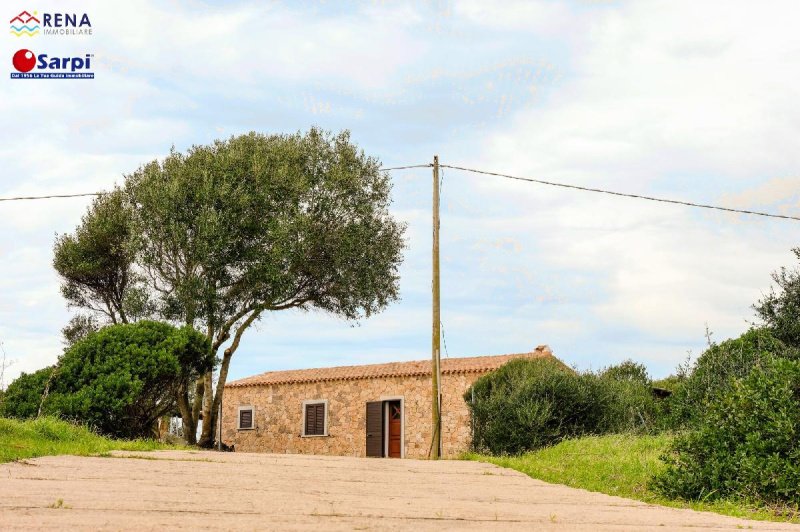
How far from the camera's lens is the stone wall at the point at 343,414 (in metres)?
26.0

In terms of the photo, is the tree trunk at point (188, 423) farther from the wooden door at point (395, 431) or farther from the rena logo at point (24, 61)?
the rena logo at point (24, 61)

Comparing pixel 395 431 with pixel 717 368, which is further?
pixel 395 431

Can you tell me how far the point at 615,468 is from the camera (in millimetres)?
13664

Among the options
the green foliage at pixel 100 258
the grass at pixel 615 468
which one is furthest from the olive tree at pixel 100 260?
the grass at pixel 615 468

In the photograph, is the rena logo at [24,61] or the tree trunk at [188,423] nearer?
the rena logo at [24,61]

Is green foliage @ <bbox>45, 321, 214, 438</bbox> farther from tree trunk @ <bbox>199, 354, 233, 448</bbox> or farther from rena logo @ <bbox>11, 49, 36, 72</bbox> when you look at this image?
rena logo @ <bbox>11, 49, 36, 72</bbox>

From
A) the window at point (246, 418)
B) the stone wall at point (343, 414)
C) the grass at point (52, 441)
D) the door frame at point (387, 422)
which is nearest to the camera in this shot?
the grass at point (52, 441)

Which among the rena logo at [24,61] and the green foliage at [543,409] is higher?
the rena logo at [24,61]

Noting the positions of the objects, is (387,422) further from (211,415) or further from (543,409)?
(543,409)

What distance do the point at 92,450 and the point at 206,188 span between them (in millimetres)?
11403

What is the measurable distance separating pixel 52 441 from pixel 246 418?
59.9 feet

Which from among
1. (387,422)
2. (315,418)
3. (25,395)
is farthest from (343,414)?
(25,395)

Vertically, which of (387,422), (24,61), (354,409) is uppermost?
(24,61)

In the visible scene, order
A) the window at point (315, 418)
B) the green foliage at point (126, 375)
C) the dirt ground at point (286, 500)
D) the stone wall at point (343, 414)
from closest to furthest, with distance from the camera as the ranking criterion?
1. the dirt ground at point (286, 500)
2. the green foliage at point (126, 375)
3. the stone wall at point (343, 414)
4. the window at point (315, 418)
